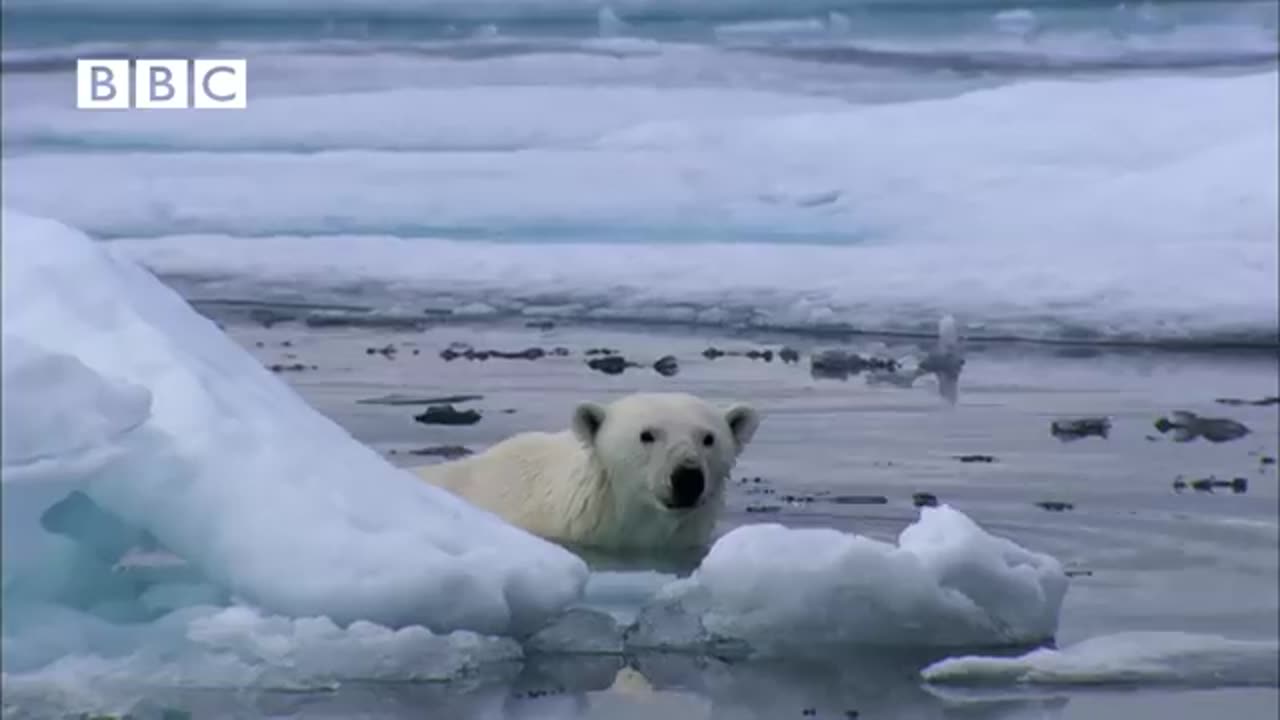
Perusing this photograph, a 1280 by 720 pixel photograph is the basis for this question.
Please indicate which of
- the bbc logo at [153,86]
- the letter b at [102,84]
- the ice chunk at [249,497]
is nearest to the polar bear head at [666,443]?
the ice chunk at [249,497]

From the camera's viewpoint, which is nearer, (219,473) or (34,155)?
(219,473)

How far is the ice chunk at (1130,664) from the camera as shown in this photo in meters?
4.10

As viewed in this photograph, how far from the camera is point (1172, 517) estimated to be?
4797 millimetres

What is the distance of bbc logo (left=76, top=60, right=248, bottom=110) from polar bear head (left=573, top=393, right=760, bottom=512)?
4.06 ft

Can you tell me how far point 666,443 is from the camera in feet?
14.7

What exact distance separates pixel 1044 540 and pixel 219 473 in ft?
6.15

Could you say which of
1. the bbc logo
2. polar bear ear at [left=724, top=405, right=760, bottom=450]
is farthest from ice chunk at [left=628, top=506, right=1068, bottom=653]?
the bbc logo

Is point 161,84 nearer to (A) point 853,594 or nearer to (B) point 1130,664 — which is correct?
(A) point 853,594

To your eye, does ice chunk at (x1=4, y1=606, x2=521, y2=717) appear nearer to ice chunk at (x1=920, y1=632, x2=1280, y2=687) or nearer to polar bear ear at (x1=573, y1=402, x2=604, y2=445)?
polar bear ear at (x1=573, y1=402, x2=604, y2=445)

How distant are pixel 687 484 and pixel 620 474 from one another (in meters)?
0.21

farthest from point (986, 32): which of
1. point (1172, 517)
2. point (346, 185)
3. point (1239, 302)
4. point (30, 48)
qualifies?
point (30, 48)

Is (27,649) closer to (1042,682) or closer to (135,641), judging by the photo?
(135,641)

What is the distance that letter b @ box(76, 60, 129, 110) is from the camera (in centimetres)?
498

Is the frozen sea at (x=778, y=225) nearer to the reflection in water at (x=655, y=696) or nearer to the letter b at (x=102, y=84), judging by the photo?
the letter b at (x=102, y=84)
